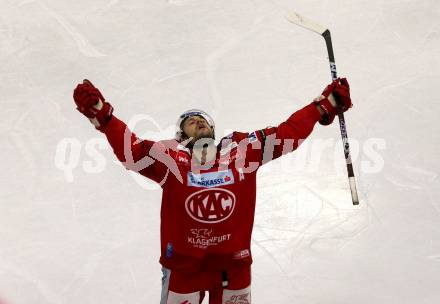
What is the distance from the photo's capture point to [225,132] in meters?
6.43

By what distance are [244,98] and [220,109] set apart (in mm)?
284

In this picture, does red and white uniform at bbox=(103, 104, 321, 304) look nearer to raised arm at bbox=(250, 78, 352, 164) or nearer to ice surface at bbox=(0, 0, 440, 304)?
raised arm at bbox=(250, 78, 352, 164)

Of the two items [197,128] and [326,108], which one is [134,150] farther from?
[326,108]

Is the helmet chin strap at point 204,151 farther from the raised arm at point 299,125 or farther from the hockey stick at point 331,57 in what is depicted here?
the hockey stick at point 331,57

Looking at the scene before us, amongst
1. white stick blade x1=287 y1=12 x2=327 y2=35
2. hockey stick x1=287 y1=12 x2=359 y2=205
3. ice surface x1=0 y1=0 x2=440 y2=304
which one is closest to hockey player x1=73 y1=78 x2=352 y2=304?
hockey stick x1=287 y1=12 x2=359 y2=205

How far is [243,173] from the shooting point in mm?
4031

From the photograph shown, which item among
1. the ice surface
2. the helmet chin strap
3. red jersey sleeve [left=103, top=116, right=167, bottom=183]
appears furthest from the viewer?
the ice surface

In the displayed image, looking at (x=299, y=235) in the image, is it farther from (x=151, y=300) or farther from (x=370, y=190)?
(x=151, y=300)

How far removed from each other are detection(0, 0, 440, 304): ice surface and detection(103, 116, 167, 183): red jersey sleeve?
4.22 ft

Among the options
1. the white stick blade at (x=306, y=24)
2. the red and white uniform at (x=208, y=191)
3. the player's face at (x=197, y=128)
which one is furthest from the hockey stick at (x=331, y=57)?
the player's face at (x=197, y=128)

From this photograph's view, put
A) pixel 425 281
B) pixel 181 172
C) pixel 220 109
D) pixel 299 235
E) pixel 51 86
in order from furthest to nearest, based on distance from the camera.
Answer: pixel 51 86
pixel 220 109
pixel 299 235
pixel 425 281
pixel 181 172

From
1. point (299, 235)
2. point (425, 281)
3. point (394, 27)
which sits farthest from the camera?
point (394, 27)

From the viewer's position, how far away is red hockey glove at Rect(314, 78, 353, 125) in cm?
411

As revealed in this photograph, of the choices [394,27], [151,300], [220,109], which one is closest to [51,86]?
[220,109]
